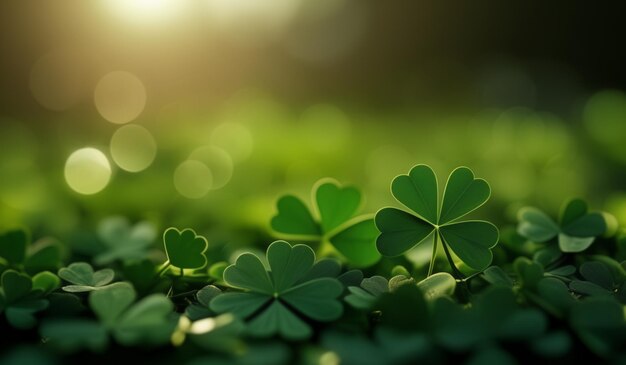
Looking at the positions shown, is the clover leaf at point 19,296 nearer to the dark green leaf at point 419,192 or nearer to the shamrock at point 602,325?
the dark green leaf at point 419,192

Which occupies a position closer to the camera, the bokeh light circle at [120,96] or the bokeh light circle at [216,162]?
the bokeh light circle at [216,162]

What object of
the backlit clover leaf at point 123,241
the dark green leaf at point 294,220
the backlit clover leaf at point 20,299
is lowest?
the backlit clover leaf at point 20,299

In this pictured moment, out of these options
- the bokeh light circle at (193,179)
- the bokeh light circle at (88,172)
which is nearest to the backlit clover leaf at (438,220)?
the bokeh light circle at (193,179)

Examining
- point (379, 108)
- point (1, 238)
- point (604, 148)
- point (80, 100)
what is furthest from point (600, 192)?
point (80, 100)

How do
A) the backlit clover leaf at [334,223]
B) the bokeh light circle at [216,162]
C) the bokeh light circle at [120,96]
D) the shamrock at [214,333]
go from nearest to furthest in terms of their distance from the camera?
the shamrock at [214,333] → the backlit clover leaf at [334,223] → the bokeh light circle at [216,162] → the bokeh light circle at [120,96]

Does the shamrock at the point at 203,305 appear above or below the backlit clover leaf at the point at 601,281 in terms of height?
below

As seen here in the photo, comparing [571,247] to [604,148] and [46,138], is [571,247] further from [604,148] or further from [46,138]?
[46,138]
